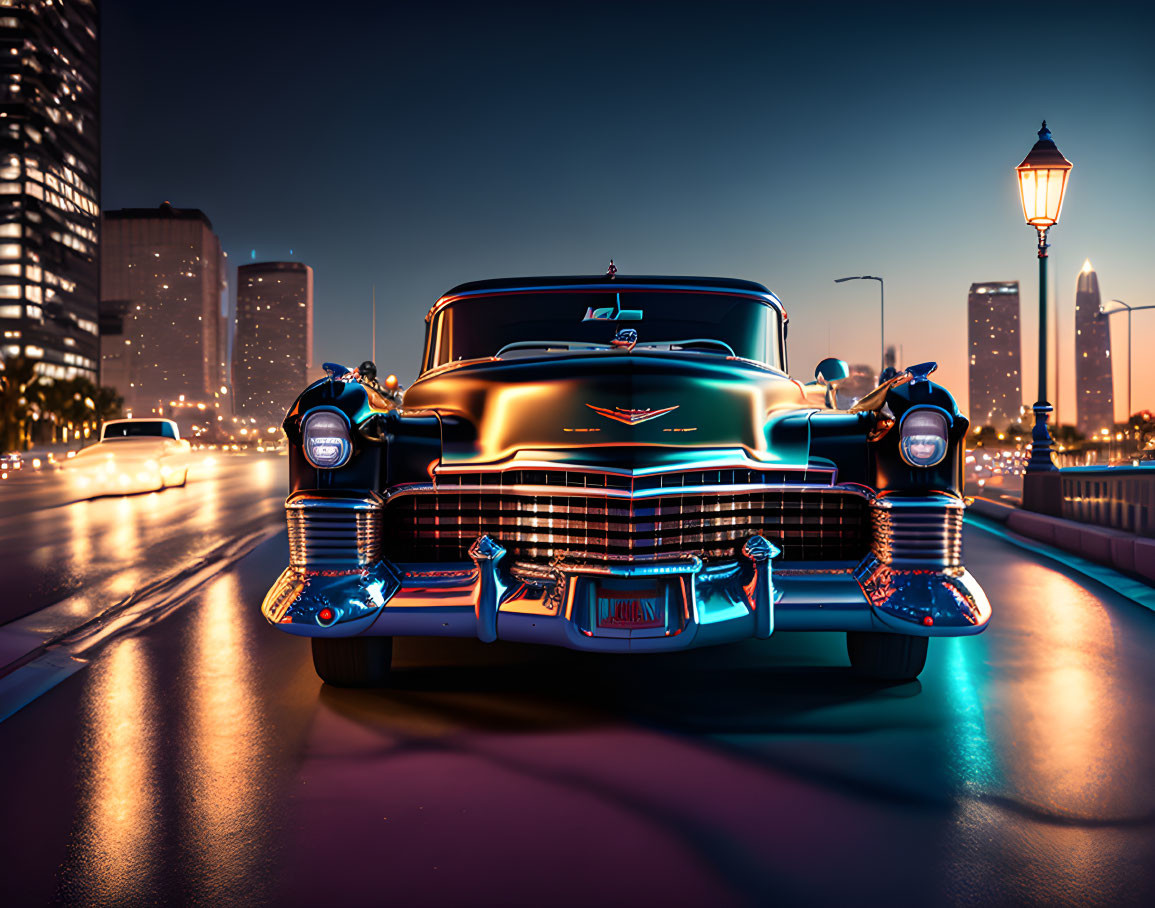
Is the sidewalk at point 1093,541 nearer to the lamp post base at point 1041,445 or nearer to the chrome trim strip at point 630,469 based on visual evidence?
the lamp post base at point 1041,445

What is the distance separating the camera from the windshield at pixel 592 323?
5.26 m

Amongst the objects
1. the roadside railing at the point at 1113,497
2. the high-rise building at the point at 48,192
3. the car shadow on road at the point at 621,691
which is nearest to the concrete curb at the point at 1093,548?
the roadside railing at the point at 1113,497

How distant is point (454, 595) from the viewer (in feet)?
12.1

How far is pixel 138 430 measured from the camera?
18891 mm

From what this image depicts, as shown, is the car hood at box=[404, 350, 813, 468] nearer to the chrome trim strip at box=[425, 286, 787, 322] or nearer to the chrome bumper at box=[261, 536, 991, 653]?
the chrome bumper at box=[261, 536, 991, 653]

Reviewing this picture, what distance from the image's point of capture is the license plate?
3482mm

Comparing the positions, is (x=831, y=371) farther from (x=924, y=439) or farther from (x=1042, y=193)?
(x=1042, y=193)

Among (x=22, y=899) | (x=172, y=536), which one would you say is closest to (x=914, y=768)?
(x=22, y=899)

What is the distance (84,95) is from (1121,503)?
15372cm

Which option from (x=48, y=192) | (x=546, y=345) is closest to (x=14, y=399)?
(x=546, y=345)

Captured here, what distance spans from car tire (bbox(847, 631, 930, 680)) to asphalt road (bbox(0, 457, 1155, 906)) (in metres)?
0.09

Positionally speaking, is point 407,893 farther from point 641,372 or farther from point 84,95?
point 84,95

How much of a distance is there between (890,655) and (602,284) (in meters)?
2.53

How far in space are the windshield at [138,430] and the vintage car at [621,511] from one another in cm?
1629
